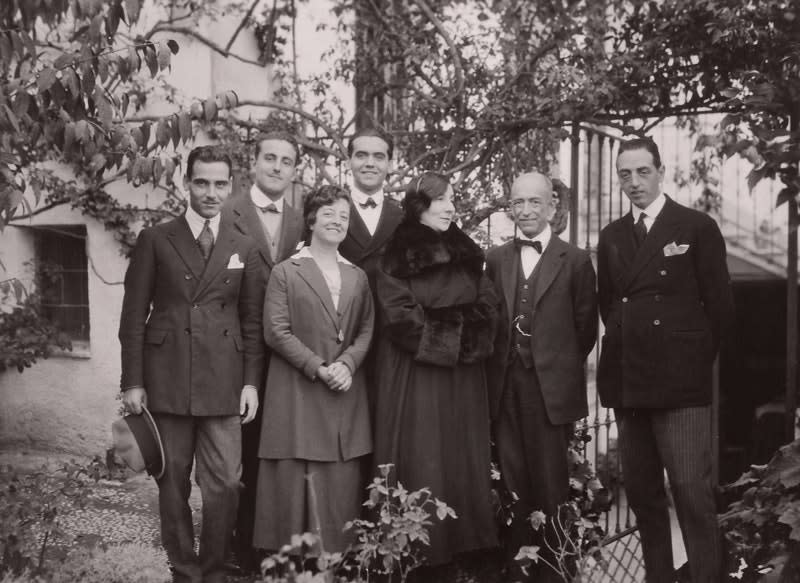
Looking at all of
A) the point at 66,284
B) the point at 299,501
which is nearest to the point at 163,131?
the point at 299,501

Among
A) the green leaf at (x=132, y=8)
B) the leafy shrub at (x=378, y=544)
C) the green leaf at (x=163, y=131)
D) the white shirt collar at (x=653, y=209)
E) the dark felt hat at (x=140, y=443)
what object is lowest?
the leafy shrub at (x=378, y=544)

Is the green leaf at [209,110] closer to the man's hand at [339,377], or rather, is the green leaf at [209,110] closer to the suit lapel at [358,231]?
the suit lapel at [358,231]

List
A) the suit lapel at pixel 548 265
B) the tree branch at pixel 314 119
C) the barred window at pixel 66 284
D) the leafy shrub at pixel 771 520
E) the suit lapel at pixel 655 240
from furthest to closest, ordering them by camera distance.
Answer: the barred window at pixel 66 284, the tree branch at pixel 314 119, the suit lapel at pixel 548 265, the suit lapel at pixel 655 240, the leafy shrub at pixel 771 520

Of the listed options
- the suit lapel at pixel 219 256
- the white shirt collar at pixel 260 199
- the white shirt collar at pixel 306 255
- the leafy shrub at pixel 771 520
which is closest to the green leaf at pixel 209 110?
the white shirt collar at pixel 260 199

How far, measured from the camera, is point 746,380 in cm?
1154

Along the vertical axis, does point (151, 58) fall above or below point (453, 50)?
below

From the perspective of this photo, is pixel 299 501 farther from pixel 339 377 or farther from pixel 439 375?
pixel 439 375

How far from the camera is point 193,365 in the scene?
413cm

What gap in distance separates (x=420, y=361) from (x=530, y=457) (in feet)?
2.30

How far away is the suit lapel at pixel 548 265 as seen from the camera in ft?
14.2

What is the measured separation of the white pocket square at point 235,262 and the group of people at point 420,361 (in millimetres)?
10

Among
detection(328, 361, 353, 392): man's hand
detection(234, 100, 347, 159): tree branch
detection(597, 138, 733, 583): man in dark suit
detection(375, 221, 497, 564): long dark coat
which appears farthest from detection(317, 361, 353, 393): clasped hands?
detection(234, 100, 347, 159): tree branch

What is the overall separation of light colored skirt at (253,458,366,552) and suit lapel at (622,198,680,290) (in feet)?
5.14

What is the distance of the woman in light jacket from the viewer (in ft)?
13.6
